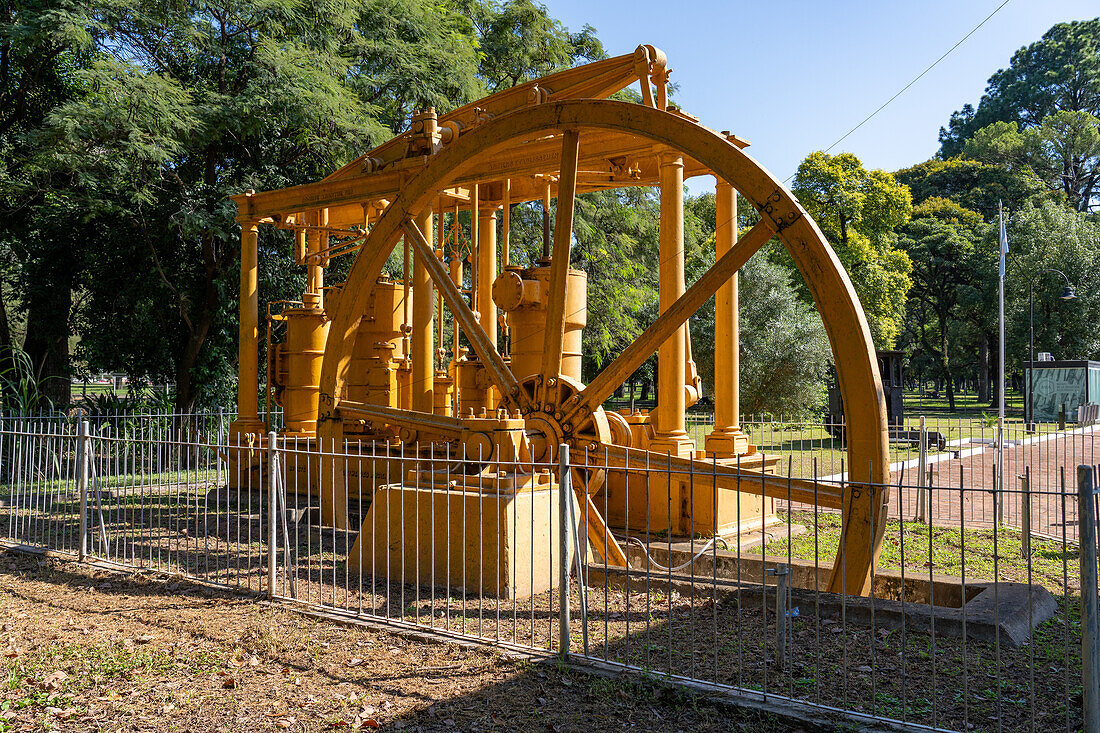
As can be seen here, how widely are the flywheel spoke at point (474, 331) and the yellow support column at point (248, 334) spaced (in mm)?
3491

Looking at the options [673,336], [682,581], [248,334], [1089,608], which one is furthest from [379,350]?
[1089,608]

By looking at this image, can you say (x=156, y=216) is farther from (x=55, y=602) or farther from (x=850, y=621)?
(x=850, y=621)

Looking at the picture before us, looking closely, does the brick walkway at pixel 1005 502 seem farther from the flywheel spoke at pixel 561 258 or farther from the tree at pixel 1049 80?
the tree at pixel 1049 80

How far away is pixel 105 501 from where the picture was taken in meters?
10.8

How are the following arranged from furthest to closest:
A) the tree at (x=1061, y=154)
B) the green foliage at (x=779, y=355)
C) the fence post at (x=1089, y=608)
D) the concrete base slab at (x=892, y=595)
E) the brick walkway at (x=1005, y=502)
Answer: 1. the tree at (x=1061, y=154)
2. the green foliage at (x=779, y=355)
3. the brick walkway at (x=1005, y=502)
4. the concrete base slab at (x=892, y=595)
5. the fence post at (x=1089, y=608)

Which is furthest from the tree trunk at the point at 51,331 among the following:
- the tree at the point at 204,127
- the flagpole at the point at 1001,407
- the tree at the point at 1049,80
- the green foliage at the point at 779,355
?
the tree at the point at 1049,80

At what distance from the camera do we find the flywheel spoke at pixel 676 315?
640cm

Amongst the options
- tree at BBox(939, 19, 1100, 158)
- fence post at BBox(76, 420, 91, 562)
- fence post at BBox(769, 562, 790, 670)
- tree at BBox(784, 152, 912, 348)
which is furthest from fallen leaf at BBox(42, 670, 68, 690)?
tree at BBox(939, 19, 1100, 158)

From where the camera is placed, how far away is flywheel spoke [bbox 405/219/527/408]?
776 cm

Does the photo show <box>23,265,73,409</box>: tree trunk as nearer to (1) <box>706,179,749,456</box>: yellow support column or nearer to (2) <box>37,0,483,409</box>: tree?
(2) <box>37,0,483,409</box>: tree

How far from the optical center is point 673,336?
26.3ft

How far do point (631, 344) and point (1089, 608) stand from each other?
12.8ft

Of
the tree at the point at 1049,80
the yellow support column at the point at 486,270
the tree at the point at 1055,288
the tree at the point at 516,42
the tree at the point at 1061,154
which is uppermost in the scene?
the tree at the point at 1049,80

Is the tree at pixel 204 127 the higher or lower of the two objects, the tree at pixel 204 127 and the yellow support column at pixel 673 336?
the higher
